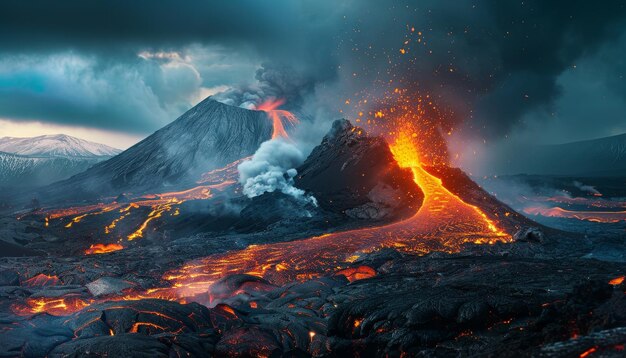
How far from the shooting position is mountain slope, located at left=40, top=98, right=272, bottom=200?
84250 millimetres

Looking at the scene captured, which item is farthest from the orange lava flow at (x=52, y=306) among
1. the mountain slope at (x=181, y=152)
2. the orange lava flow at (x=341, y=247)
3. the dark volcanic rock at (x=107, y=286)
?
the mountain slope at (x=181, y=152)

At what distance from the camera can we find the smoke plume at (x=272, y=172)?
51791 mm

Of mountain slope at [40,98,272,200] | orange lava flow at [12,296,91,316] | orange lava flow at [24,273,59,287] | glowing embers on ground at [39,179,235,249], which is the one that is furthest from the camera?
mountain slope at [40,98,272,200]

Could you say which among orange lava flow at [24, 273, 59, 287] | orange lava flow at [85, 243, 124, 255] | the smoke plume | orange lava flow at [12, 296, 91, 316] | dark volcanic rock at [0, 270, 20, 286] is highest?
the smoke plume

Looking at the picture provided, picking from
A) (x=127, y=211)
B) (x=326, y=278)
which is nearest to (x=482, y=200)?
(x=326, y=278)

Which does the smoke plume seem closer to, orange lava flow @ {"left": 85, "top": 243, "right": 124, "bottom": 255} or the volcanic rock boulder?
the volcanic rock boulder

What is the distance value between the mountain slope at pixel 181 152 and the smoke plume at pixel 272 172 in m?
16.2

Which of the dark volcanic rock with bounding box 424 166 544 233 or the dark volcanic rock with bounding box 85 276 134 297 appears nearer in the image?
the dark volcanic rock with bounding box 85 276 134 297

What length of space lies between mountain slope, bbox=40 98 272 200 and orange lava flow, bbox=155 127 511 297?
206 ft

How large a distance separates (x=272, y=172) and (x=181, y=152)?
4189 centimetres

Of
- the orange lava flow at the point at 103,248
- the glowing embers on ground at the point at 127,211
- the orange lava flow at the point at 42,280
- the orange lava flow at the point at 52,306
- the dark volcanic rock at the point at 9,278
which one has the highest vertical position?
the glowing embers on ground at the point at 127,211

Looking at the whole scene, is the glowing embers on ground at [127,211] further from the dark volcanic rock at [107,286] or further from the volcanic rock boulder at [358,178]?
the volcanic rock boulder at [358,178]

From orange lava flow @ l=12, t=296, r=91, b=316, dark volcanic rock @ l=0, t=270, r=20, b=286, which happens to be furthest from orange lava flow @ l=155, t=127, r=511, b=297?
dark volcanic rock @ l=0, t=270, r=20, b=286

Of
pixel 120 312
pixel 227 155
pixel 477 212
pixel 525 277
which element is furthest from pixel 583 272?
pixel 227 155
